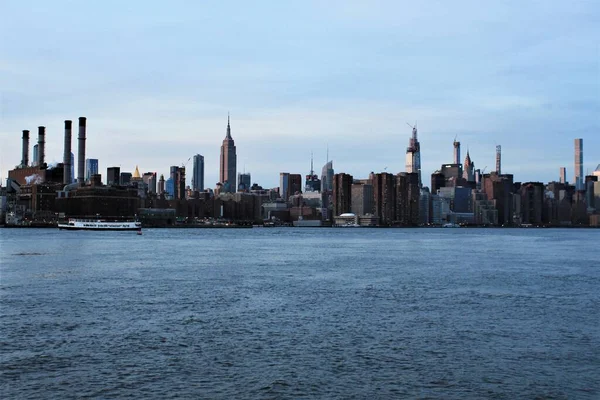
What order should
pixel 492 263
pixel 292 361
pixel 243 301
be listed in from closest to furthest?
pixel 292 361 → pixel 243 301 → pixel 492 263

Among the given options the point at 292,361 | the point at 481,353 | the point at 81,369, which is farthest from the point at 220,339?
the point at 481,353

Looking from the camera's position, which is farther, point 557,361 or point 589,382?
point 557,361

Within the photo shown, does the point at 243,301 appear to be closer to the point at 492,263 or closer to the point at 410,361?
the point at 410,361

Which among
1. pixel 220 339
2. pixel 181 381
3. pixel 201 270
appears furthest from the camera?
pixel 201 270

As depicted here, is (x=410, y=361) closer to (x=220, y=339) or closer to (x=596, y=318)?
(x=220, y=339)

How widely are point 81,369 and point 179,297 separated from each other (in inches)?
974

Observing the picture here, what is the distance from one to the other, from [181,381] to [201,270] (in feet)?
182

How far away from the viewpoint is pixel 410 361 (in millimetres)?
34531

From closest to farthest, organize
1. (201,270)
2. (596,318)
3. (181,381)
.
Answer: (181,381)
(596,318)
(201,270)

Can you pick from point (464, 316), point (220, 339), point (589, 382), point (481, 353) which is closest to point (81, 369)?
point (220, 339)

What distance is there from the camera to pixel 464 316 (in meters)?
48.2

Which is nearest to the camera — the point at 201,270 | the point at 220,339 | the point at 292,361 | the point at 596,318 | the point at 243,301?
the point at 292,361

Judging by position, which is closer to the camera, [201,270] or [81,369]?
[81,369]

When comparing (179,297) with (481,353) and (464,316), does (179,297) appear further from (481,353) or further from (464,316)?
(481,353)
